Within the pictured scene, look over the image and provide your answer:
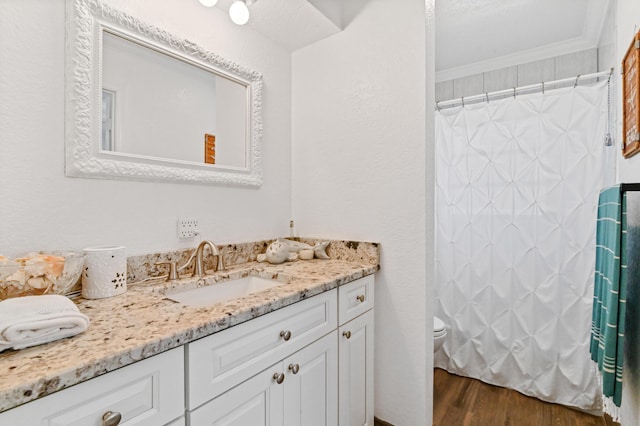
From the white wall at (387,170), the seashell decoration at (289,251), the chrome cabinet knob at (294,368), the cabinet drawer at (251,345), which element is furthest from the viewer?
the seashell decoration at (289,251)

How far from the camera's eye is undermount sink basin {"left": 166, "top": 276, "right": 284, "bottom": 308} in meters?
1.24

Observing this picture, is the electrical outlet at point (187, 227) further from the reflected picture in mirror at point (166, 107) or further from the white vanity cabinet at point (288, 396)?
the white vanity cabinet at point (288, 396)

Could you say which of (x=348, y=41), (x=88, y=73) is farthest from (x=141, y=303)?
(x=348, y=41)

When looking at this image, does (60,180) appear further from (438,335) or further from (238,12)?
(438,335)

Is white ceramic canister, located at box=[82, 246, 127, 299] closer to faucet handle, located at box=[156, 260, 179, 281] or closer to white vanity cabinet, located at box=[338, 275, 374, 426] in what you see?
faucet handle, located at box=[156, 260, 179, 281]

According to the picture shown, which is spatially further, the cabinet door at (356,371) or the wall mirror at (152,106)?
the cabinet door at (356,371)

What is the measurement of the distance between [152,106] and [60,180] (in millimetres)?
455

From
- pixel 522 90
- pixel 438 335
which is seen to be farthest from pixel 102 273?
pixel 522 90

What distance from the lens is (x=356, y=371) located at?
1.43 m

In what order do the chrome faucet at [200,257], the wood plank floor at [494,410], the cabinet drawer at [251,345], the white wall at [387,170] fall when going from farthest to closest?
the wood plank floor at [494,410] < the white wall at [387,170] < the chrome faucet at [200,257] < the cabinet drawer at [251,345]

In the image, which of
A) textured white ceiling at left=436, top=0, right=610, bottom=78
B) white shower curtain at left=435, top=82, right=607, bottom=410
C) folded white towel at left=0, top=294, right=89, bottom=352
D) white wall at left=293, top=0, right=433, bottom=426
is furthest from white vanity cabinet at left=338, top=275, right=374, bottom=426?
textured white ceiling at left=436, top=0, right=610, bottom=78

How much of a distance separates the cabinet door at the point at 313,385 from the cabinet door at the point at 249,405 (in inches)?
2.0

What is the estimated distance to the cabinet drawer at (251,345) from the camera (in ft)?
2.61

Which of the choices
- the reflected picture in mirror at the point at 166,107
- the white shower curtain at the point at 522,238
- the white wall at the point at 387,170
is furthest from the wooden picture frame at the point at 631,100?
the reflected picture in mirror at the point at 166,107
